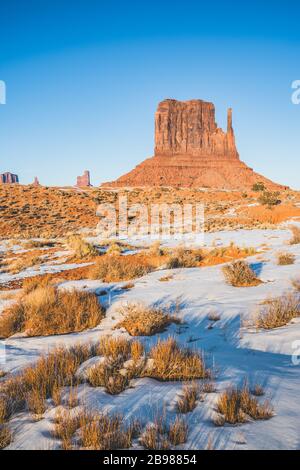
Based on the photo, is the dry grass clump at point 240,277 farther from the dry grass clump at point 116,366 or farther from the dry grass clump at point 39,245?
the dry grass clump at point 39,245

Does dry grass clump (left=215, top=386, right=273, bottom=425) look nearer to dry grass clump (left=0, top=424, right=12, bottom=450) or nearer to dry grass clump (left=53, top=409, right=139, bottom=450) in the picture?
dry grass clump (left=53, top=409, right=139, bottom=450)

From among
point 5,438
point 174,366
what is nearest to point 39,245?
point 174,366

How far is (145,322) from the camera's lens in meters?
5.46

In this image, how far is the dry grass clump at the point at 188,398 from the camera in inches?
115

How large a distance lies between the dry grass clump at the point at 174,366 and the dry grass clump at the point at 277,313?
1932 millimetres

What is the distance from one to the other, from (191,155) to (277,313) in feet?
430

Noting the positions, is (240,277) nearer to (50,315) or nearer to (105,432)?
(50,315)

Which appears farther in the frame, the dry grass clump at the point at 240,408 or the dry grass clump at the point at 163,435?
the dry grass clump at the point at 240,408

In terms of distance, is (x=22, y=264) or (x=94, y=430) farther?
(x=22, y=264)

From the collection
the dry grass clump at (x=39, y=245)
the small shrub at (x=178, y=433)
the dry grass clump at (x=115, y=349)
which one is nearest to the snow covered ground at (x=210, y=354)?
the small shrub at (x=178, y=433)

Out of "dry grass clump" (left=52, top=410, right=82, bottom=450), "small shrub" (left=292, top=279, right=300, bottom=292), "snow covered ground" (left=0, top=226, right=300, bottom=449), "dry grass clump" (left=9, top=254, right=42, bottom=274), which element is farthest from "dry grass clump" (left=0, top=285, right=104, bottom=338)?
"dry grass clump" (left=9, top=254, right=42, bottom=274)

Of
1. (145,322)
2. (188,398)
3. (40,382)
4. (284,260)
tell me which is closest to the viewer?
(188,398)

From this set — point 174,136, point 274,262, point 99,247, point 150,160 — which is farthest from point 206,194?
point 174,136

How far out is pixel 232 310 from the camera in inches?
243
